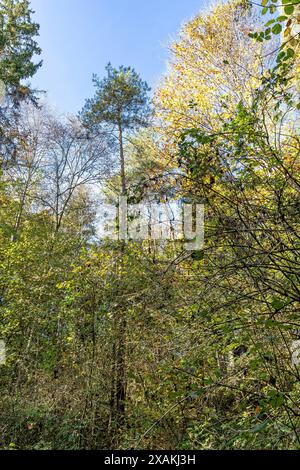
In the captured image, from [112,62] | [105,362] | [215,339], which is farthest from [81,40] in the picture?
[215,339]

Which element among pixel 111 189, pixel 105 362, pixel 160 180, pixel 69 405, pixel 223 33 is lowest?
Answer: pixel 69 405

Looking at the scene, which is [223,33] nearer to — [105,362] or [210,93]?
[210,93]

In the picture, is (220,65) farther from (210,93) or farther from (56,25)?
(56,25)

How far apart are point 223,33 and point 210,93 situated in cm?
212

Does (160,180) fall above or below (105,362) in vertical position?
above

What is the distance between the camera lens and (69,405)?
4828 millimetres

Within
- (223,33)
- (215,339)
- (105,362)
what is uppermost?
(223,33)

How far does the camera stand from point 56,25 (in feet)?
34.9

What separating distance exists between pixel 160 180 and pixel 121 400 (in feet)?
12.5

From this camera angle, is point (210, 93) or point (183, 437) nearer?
point (183, 437)
